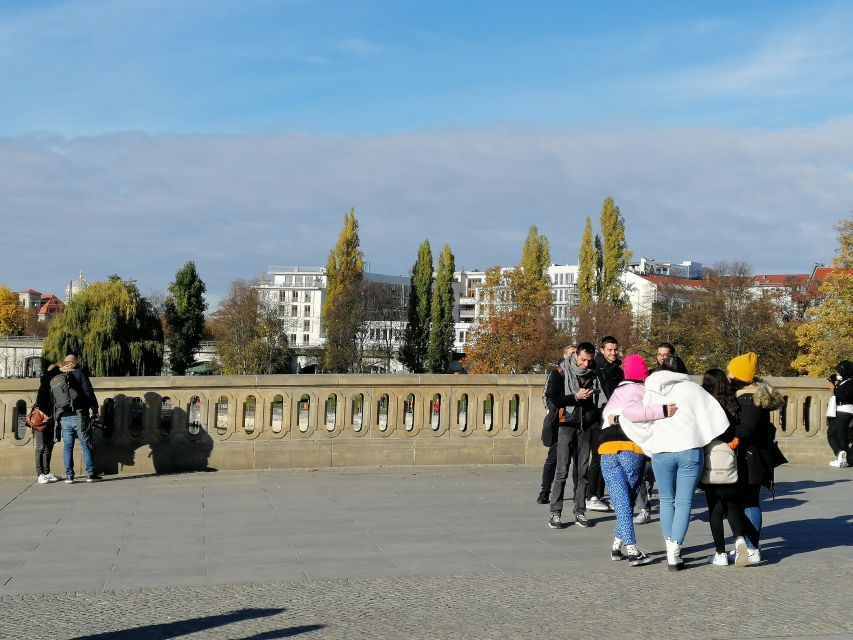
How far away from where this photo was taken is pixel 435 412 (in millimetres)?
14508

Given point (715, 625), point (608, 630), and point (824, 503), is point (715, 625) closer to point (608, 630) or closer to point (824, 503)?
point (608, 630)

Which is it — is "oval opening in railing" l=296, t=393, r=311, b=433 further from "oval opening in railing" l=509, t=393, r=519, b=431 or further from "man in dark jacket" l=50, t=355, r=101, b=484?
"oval opening in railing" l=509, t=393, r=519, b=431

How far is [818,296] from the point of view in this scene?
68250 millimetres

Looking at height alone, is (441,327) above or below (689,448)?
above

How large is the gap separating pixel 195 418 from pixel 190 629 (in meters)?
8.06

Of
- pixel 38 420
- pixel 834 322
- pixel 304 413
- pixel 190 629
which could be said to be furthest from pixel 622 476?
pixel 834 322

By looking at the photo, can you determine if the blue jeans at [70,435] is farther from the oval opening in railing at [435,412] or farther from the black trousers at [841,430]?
the black trousers at [841,430]

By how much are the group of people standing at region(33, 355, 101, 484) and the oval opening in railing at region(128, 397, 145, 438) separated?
726 mm

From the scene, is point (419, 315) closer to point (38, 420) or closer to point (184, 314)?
point (184, 314)

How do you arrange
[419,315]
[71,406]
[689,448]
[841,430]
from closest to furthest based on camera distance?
[689,448] → [71,406] → [841,430] → [419,315]

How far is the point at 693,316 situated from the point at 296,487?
5708 cm

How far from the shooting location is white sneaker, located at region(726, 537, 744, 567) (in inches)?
308

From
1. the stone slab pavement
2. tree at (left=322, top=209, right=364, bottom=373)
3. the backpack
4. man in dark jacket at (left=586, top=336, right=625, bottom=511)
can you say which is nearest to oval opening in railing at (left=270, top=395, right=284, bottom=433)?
the stone slab pavement

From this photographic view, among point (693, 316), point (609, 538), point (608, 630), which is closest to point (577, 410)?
point (609, 538)
